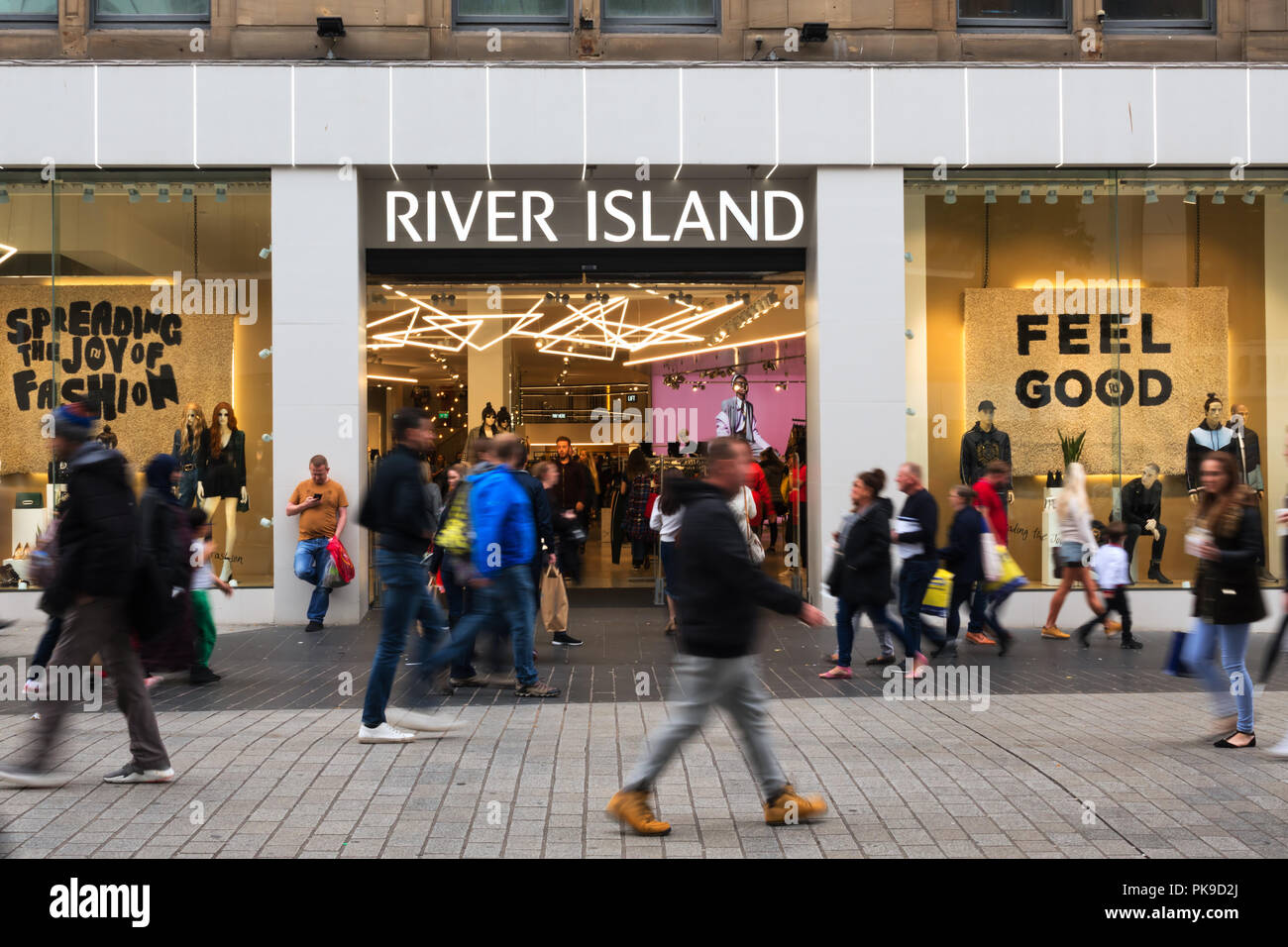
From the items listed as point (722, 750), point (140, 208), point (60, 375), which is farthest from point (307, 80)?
point (722, 750)

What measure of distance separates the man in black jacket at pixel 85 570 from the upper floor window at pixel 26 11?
8.94m

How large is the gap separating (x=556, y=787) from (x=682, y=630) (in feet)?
4.75

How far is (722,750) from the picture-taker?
7.05 meters

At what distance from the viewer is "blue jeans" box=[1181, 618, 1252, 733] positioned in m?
7.14

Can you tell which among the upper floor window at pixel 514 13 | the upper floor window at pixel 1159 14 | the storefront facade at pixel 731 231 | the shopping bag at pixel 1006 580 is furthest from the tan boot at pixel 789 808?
the upper floor window at pixel 1159 14

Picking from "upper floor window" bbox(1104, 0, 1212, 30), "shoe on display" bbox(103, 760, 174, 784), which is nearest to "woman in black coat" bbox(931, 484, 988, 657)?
"upper floor window" bbox(1104, 0, 1212, 30)

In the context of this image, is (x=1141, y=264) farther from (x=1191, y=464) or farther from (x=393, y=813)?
(x=393, y=813)

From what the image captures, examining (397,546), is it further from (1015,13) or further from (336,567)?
(1015,13)

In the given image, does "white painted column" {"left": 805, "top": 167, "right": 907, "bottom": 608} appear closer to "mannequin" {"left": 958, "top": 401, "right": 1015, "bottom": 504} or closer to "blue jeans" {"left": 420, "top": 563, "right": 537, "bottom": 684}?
"mannequin" {"left": 958, "top": 401, "right": 1015, "bottom": 504}

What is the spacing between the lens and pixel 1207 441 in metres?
13.9

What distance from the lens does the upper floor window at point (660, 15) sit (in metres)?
13.2

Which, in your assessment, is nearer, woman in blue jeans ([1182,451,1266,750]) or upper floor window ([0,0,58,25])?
woman in blue jeans ([1182,451,1266,750])

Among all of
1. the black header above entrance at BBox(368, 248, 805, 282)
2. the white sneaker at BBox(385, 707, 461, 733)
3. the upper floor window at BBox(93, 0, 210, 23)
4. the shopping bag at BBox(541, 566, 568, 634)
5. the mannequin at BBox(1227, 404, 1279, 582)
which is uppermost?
the upper floor window at BBox(93, 0, 210, 23)

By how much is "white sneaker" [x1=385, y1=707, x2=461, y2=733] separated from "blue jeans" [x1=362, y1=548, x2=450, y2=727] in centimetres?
35
